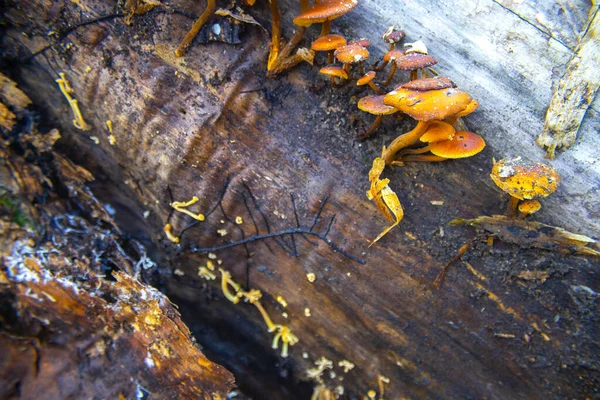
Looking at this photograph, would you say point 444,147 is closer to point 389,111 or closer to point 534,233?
point 389,111

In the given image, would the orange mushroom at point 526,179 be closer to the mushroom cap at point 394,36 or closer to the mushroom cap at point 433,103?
the mushroom cap at point 433,103

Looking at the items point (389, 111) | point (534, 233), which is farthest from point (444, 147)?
point (534, 233)

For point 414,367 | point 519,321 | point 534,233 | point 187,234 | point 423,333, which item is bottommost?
point 414,367

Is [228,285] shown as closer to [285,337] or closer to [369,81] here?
[285,337]

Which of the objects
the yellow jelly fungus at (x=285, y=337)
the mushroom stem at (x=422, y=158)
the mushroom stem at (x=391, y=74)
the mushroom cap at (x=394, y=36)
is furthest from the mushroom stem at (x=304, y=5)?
the yellow jelly fungus at (x=285, y=337)

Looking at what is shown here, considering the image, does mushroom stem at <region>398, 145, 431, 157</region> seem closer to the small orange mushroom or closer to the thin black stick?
the small orange mushroom

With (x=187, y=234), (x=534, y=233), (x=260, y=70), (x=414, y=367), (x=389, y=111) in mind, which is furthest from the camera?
(x=187, y=234)

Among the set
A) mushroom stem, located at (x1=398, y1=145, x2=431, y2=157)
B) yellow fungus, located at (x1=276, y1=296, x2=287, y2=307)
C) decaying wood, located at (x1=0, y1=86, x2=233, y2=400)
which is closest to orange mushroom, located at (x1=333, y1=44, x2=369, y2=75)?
mushroom stem, located at (x1=398, y1=145, x2=431, y2=157)
